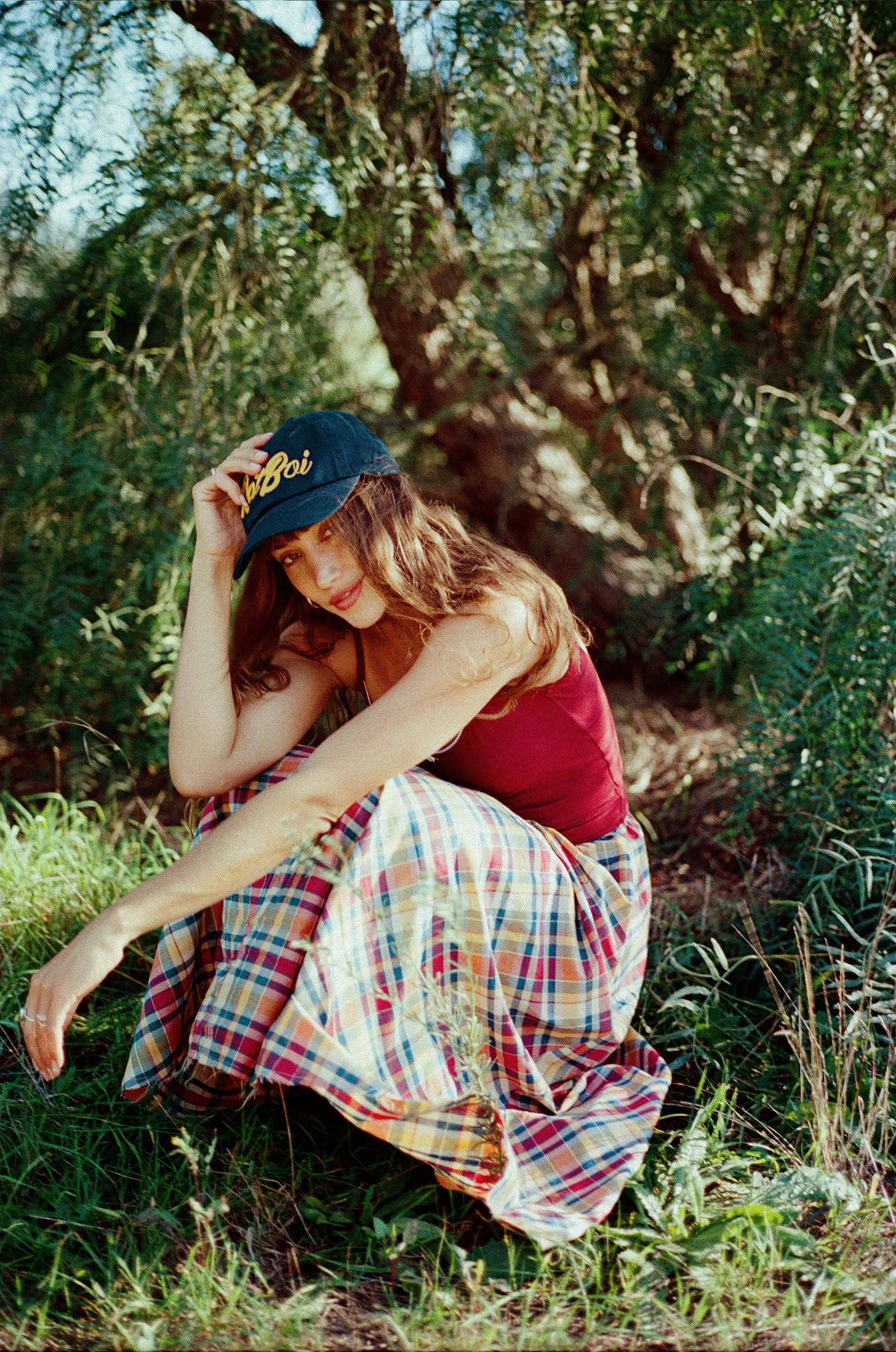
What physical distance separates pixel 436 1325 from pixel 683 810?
188 cm

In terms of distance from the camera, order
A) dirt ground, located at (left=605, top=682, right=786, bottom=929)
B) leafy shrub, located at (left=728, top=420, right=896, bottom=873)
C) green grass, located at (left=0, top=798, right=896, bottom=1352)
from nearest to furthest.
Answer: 1. green grass, located at (left=0, top=798, right=896, bottom=1352)
2. leafy shrub, located at (left=728, top=420, right=896, bottom=873)
3. dirt ground, located at (left=605, top=682, right=786, bottom=929)

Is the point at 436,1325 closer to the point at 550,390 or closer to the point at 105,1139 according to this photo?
the point at 105,1139

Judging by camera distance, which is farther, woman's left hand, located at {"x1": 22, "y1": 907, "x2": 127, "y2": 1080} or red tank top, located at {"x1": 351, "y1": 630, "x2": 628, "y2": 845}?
red tank top, located at {"x1": 351, "y1": 630, "x2": 628, "y2": 845}

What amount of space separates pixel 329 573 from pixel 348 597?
6cm

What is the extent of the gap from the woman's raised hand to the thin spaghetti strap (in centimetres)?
28

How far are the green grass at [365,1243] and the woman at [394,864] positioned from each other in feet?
0.29

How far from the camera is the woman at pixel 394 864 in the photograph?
164 centimetres

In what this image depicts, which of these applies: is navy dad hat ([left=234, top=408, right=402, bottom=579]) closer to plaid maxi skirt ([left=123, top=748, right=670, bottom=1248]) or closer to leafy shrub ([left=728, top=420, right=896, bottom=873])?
plaid maxi skirt ([left=123, top=748, right=670, bottom=1248])

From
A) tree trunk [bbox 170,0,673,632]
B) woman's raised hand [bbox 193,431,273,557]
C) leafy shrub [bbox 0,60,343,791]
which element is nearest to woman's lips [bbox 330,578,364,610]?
woman's raised hand [bbox 193,431,273,557]

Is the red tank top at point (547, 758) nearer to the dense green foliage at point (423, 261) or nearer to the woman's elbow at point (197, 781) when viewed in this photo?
the woman's elbow at point (197, 781)

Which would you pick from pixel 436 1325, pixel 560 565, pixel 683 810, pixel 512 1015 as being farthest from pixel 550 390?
pixel 436 1325

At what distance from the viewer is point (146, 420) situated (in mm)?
2838

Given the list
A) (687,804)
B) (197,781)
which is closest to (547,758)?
(197,781)

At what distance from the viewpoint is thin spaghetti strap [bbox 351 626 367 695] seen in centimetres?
216
